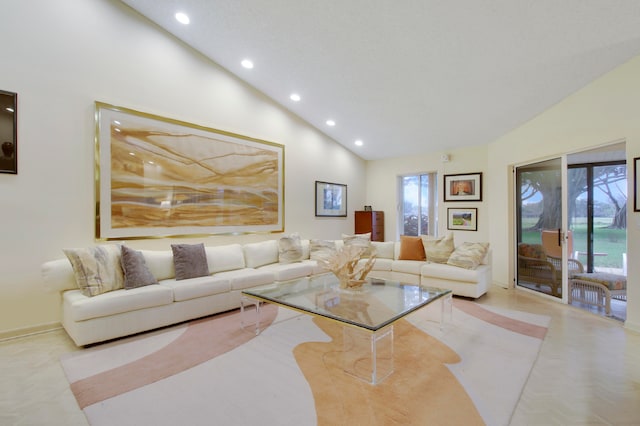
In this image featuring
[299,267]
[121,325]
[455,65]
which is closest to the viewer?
[121,325]

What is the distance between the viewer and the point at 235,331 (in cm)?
313

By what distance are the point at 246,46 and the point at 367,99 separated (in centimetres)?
189

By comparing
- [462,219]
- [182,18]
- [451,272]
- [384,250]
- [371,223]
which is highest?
[182,18]

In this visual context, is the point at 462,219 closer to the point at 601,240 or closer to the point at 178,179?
the point at 601,240

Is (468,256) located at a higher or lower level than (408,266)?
higher

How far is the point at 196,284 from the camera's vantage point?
136 inches

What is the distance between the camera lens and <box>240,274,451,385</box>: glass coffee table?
89.0 inches

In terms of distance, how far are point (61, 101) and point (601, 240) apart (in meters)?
7.39

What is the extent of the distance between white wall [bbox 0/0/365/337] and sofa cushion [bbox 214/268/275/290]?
3.20 ft

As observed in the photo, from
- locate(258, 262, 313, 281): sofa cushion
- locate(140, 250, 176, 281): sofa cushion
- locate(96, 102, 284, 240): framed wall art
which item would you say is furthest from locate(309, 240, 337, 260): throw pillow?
locate(140, 250, 176, 281): sofa cushion

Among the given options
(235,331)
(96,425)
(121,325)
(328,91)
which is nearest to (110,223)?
(121,325)

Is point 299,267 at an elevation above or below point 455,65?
below

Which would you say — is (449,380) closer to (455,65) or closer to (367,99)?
(455,65)

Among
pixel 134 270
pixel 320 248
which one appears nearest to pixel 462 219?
Answer: pixel 320 248
